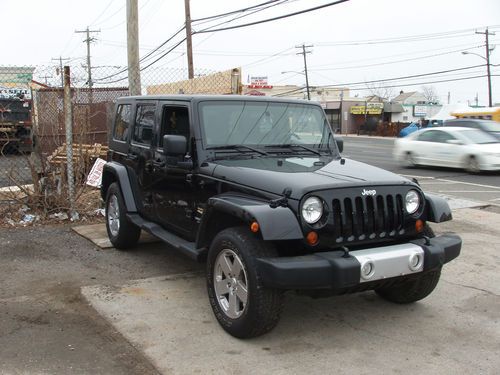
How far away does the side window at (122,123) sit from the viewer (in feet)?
20.7

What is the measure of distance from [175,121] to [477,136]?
13819 mm

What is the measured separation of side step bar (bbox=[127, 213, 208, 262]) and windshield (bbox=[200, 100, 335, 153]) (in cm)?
91

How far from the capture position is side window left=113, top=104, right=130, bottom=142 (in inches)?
249

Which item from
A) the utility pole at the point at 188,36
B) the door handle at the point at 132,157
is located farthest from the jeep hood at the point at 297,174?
the utility pole at the point at 188,36

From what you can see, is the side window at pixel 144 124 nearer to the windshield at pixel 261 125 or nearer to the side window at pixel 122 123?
the side window at pixel 122 123

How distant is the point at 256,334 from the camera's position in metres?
3.84

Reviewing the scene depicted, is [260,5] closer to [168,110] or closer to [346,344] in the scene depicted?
[168,110]

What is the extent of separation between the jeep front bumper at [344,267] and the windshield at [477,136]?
45.1 feet

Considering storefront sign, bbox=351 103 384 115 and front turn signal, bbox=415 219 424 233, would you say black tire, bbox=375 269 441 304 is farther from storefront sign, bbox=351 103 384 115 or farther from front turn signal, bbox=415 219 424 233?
storefront sign, bbox=351 103 384 115

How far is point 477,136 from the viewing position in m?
16.6

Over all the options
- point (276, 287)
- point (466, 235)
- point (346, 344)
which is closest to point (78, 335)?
point (276, 287)

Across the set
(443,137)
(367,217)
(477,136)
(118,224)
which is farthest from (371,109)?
(367,217)

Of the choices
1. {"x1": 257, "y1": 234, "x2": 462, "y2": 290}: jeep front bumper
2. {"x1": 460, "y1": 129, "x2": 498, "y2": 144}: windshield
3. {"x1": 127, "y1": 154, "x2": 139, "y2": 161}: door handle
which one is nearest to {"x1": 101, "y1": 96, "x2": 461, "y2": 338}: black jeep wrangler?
{"x1": 257, "y1": 234, "x2": 462, "y2": 290}: jeep front bumper

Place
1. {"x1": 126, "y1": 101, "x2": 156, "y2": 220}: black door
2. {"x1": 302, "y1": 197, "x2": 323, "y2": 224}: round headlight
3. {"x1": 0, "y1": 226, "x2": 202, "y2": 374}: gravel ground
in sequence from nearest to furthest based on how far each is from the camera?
{"x1": 0, "y1": 226, "x2": 202, "y2": 374}: gravel ground, {"x1": 302, "y1": 197, "x2": 323, "y2": 224}: round headlight, {"x1": 126, "y1": 101, "x2": 156, "y2": 220}: black door
